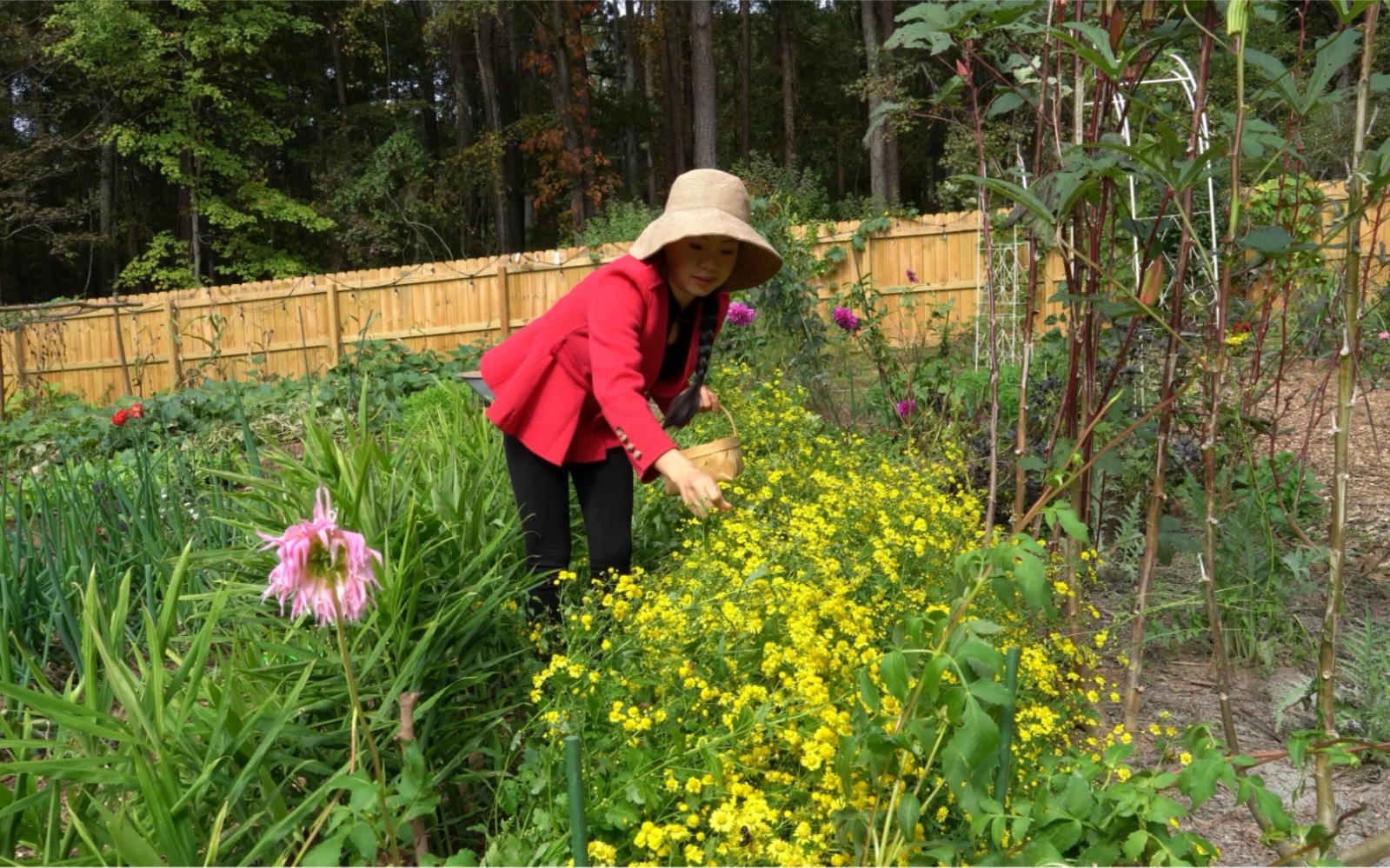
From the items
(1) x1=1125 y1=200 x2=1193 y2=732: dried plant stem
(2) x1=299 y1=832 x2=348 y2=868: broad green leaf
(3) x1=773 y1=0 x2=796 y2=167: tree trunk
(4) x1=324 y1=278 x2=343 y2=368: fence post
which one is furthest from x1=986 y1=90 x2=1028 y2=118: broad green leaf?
(3) x1=773 y1=0 x2=796 y2=167: tree trunk

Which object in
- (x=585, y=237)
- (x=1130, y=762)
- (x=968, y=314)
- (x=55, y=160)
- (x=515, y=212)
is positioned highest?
(x=55, y=160)

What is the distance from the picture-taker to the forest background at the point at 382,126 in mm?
19781

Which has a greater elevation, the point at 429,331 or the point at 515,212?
the point at 515,212

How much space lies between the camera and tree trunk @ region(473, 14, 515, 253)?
20844 mm

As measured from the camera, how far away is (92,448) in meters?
6.90

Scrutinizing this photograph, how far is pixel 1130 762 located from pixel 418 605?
1479 millimetres

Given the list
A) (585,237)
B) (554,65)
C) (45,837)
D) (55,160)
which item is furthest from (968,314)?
(55,160)

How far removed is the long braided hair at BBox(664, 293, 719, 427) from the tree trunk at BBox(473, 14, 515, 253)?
19.0m

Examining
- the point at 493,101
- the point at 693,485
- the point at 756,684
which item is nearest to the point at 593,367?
the point at 693,485

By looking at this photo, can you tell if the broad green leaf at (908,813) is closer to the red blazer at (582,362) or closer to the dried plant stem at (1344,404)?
the dried plant stem at (1344,404)

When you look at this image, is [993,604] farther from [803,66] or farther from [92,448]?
[803,66]

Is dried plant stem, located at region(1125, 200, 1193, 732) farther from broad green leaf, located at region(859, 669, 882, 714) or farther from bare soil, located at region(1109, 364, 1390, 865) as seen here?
broad green leaf, located at region(859, 669, 882, 714)

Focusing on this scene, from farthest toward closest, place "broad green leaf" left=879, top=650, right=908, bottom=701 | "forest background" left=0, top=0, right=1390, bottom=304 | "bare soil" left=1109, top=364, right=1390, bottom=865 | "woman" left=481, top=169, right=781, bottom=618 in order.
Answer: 1. "forest background" left=0, top=0, right=1390, bottom=304
2. "woman" left=481, top=169, right=781, bottom=618
3. "bare soil" left=1109, top=364, right=1390, bottom=865
4. "broad green leaf" left=879, top=650, right=908, bottom=701

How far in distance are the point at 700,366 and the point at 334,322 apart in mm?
12601
